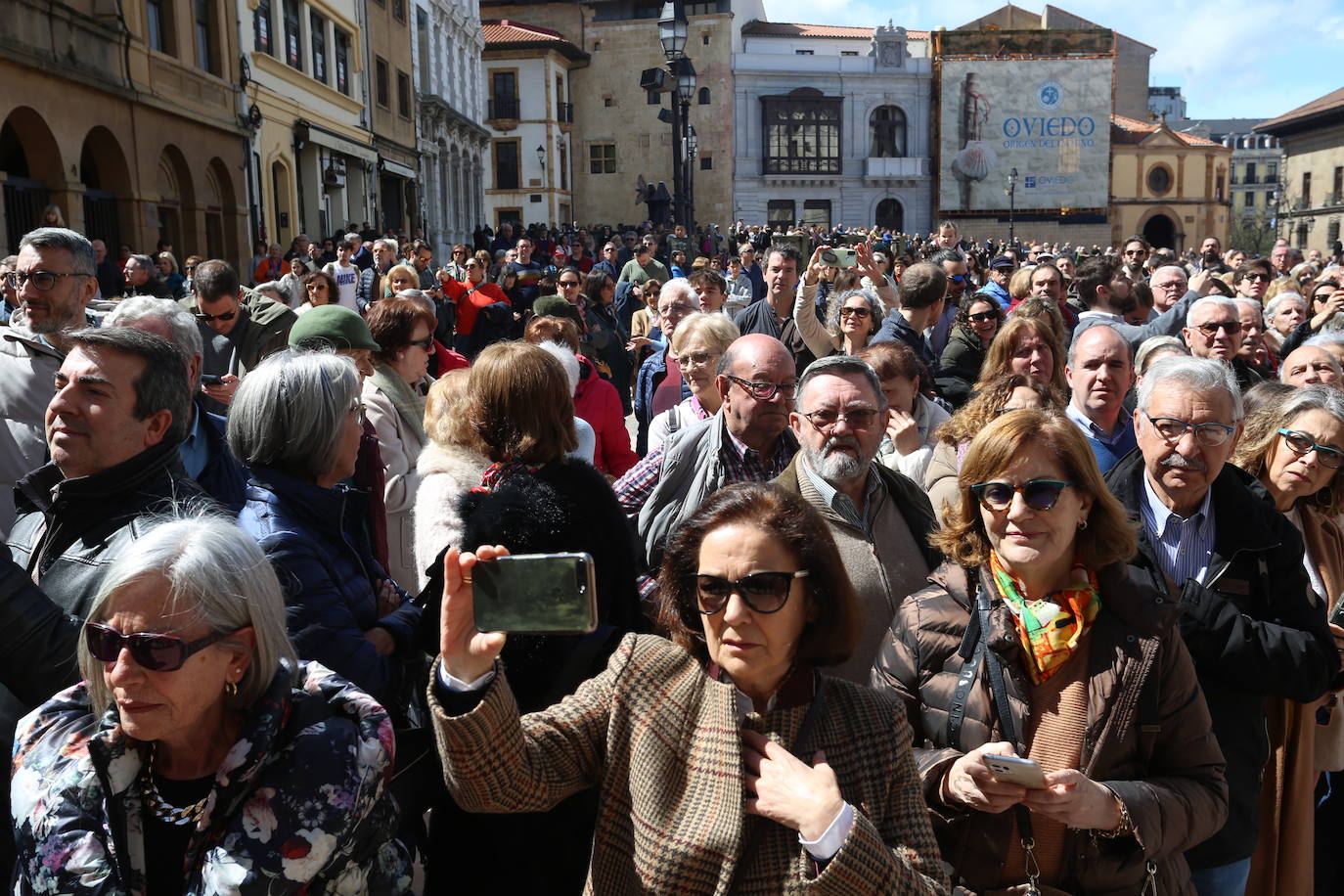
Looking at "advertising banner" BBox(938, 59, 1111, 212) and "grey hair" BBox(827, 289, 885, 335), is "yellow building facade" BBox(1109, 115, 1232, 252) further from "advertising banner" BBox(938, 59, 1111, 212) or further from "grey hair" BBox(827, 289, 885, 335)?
"grey hair" BBox(827, 289, 885, 335)

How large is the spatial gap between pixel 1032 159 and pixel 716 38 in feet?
58.3

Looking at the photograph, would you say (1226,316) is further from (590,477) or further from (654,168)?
(654,168)

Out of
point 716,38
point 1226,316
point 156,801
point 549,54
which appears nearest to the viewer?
point 156,801

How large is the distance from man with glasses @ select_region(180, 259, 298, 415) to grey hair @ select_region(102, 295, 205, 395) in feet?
5.53

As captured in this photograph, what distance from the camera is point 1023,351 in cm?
539

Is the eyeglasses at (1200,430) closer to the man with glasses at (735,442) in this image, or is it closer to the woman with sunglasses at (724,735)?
the man with glasses at (735,442)

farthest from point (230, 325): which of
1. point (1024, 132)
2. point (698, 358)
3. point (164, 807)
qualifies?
point (1024, 132)

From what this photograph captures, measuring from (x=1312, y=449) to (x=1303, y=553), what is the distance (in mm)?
471

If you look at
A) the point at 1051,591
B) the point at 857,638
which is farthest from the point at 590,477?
the point at 1051,591

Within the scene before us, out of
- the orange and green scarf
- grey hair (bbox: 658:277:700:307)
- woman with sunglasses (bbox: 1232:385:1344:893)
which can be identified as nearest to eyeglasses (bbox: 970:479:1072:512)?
the orange and green scarf

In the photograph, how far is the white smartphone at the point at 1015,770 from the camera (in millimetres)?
2234

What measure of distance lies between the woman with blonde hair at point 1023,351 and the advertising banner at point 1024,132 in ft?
188

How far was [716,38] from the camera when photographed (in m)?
57.6

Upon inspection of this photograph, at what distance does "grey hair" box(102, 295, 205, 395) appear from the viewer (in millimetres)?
4328
